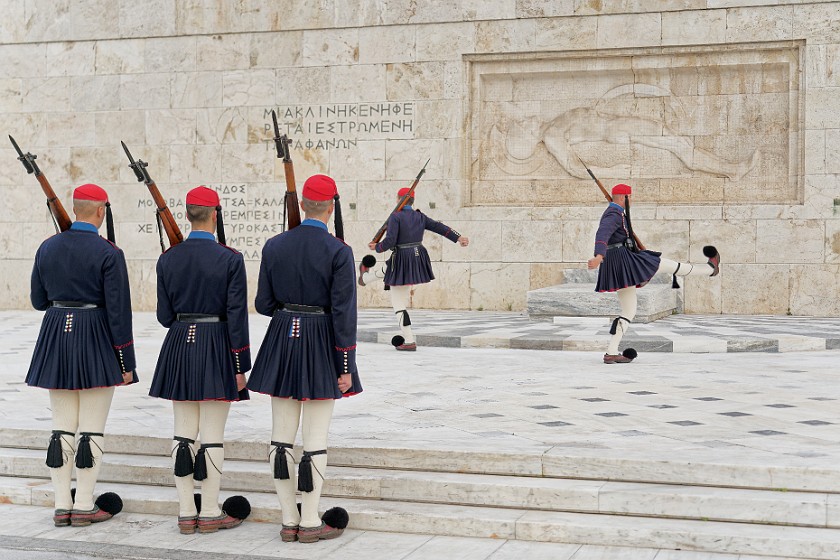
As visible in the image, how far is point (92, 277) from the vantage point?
216 inches

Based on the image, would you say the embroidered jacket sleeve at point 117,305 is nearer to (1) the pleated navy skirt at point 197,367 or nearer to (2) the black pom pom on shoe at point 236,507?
(1) the pleated navy skirt at point 197,367

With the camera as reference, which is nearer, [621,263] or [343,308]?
[343,308]

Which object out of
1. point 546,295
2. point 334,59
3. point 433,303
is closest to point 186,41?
point 334,59

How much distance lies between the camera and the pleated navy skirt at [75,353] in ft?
17.7

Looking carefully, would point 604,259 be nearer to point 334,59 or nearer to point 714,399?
point 714,399

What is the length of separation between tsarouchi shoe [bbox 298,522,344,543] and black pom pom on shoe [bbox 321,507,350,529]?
26mm

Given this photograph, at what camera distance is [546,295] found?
13.1 meters

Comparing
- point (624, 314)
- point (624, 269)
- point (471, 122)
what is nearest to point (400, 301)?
point (624, 314)

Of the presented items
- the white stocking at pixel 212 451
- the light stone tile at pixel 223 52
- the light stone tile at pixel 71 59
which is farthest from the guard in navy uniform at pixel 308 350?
the light stone tile at pixel 71 59

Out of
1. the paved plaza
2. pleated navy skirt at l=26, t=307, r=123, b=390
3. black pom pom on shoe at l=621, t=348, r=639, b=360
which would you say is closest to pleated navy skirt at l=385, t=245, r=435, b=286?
the paved plaza

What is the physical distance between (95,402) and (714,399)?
13.8ft

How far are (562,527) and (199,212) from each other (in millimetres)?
2284

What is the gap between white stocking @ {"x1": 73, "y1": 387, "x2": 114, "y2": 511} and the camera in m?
5.46

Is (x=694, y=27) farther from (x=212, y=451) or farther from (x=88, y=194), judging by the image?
(x=212, y=451)
